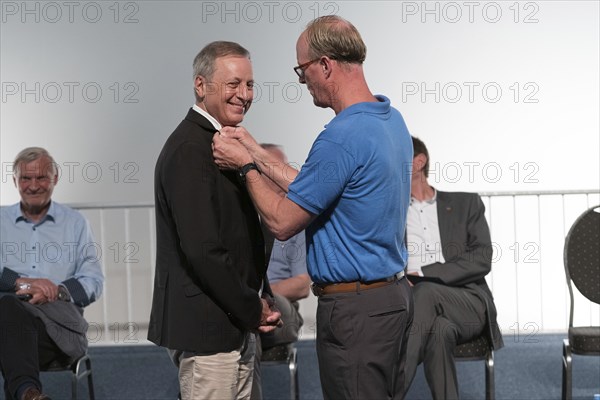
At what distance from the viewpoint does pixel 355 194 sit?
7.34 feet

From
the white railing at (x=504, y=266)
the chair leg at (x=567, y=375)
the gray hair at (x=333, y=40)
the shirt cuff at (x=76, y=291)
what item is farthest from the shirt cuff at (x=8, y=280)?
the chair leg at (x=567, y=375)

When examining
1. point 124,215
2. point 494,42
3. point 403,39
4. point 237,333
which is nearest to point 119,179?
point 124,215

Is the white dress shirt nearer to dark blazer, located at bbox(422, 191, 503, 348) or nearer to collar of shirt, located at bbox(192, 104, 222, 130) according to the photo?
dark blazer, located at bbox(422, 191, 503, 348)

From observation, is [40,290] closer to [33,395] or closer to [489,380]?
[33,395]

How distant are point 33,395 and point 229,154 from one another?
5.22 ft

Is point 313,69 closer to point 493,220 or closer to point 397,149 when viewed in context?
point 397,149

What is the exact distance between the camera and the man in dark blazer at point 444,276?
369 cm

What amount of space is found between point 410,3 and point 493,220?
1.38 metres

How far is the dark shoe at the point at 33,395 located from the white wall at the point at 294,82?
7.82ft

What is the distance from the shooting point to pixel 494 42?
18.3 ft

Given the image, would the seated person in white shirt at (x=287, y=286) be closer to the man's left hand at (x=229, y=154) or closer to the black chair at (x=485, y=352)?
the black chair at (x=485, y=352)

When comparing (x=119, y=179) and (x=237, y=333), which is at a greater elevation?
(x=119, y=179)

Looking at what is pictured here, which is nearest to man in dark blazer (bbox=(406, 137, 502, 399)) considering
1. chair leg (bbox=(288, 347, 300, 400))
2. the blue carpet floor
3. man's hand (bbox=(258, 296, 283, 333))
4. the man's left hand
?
chair leg (bbox=(288, 347, 300, 400))

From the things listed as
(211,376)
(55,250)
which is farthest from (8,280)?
(211,376)
